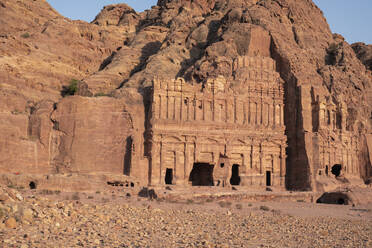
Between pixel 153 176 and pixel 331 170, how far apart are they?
2097cm

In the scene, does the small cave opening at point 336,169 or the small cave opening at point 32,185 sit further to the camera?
the small cave opening at point 336,169

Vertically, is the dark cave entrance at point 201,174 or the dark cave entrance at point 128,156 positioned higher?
the dark cave entrance at point 128,156

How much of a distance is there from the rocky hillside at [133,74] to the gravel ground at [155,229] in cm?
1778

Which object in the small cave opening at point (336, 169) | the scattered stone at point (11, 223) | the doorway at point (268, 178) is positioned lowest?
the scattered stone at point (11, 223)

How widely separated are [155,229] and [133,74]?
38.3 meters

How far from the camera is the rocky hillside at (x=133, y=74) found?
37281 mm

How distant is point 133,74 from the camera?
52.8 metres

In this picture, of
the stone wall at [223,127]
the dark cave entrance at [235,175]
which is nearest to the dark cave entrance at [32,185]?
the stone wall at [223,127]

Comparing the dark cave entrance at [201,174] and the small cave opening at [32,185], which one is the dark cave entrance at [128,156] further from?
the small cave opening at [32,185]

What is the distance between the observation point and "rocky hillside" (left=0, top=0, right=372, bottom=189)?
37.3m

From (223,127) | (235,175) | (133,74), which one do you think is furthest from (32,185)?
(133,74)

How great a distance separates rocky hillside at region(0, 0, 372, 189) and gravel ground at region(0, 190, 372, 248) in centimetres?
1778

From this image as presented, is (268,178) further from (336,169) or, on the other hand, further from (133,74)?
(133,74)

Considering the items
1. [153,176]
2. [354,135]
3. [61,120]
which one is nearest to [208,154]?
[153,176]
